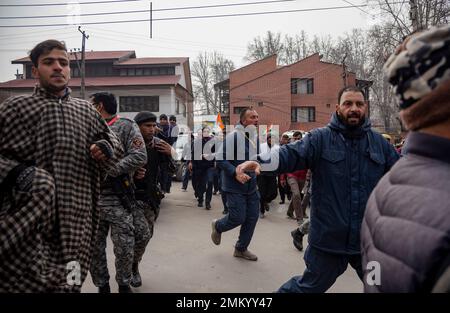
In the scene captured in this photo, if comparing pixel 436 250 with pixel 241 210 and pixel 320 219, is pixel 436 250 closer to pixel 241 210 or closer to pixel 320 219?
pixel 320 219

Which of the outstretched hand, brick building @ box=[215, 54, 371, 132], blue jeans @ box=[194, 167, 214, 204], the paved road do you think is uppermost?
brick building @ box=[215, 54, 371, 132]

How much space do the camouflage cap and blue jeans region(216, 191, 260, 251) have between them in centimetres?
387

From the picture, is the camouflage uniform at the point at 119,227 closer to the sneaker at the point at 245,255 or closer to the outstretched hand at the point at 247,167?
the outstretched hand at the point at 247,167

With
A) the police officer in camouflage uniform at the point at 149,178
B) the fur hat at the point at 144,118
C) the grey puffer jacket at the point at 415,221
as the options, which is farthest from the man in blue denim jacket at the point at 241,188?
the grey puffer jacket at the point at 415,221

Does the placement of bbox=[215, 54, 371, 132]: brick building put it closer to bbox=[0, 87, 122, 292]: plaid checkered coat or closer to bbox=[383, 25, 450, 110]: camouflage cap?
bbox=[0, 87, 122, 292]: plaid checkered coat

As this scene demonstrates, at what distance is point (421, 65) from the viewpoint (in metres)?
0.95

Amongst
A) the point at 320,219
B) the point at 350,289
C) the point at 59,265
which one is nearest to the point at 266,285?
the point at 350,289

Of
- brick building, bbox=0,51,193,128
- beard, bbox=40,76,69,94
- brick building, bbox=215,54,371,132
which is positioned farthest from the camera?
brick building, bbox=215,54,371,132

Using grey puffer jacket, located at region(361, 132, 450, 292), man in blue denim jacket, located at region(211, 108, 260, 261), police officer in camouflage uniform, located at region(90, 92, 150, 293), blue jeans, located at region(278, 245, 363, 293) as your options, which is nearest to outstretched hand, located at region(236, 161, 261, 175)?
blue jeans, located at region(278, 245, 363, 293)

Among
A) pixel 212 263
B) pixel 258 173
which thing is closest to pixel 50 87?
pixel 258 173

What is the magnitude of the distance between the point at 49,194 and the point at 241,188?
3.23 meters

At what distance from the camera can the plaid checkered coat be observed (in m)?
1.71

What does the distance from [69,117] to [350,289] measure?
3543 millimetres

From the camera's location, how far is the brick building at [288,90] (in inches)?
1489
